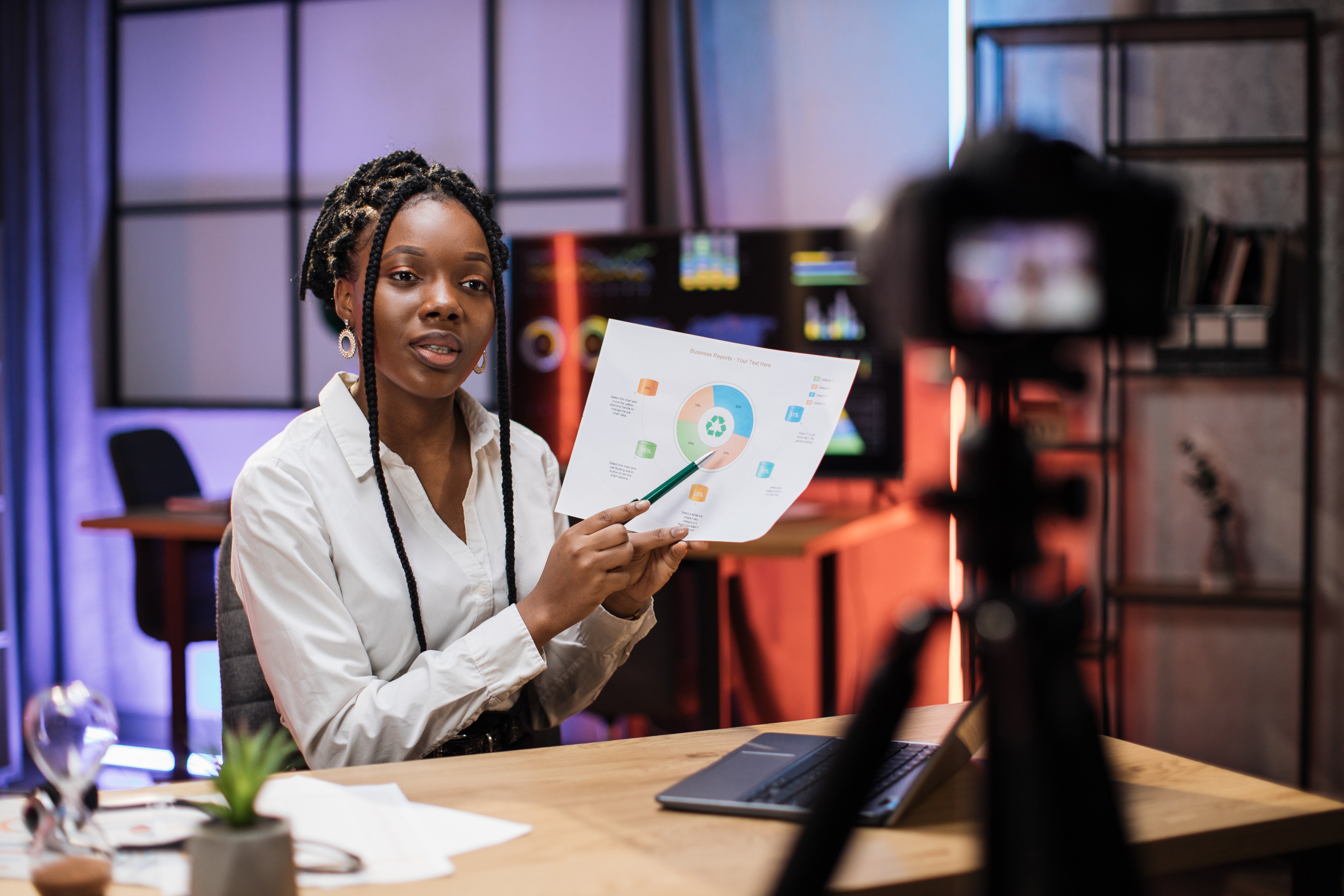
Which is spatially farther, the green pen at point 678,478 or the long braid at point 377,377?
the long braid at point 377,377

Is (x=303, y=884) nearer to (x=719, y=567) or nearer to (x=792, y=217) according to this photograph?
(x=719, y=567)

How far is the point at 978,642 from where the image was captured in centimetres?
63

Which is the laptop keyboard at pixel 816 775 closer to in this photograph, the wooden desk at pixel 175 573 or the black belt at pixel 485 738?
the black belt at pixel 485 738

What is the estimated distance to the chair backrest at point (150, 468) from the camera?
306 centimetres

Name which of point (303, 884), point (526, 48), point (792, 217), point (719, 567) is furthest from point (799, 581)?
point (303, 884)

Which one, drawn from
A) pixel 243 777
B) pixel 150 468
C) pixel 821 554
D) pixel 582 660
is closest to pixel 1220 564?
pixel 821 554

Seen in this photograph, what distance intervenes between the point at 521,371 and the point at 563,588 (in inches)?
83.2

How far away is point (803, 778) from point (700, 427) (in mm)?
374

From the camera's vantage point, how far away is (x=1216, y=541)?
2.86 m

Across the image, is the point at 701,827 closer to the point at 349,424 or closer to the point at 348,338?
the point at 349,424

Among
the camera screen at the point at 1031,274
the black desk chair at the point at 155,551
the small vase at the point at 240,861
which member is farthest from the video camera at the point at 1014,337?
the black desk chair at the point at 155,551

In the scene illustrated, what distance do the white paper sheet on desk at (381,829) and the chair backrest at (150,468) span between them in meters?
2.41

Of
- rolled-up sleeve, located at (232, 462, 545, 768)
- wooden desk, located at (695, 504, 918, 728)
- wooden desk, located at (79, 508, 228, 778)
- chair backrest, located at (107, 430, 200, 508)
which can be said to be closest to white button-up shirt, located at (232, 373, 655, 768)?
rolled-up sleeve, located at (232, 462, 545, 768)

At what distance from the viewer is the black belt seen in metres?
1.26
